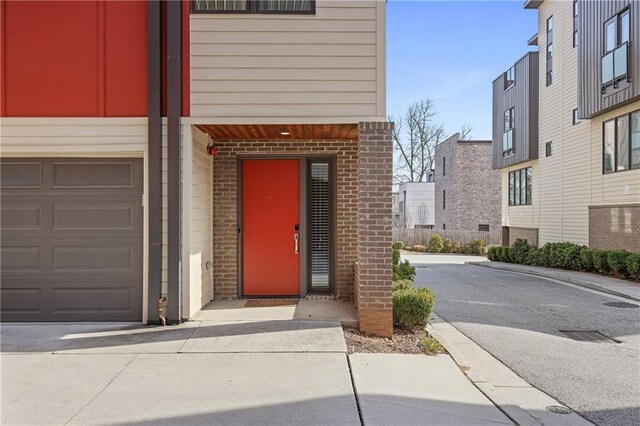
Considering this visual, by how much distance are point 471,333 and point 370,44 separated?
468 centimetres

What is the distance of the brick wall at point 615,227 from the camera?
15297 mm

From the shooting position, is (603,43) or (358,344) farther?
(603,43)

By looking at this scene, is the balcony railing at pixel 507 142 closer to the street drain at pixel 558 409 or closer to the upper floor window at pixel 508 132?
the upper floor window at pixel 508 132

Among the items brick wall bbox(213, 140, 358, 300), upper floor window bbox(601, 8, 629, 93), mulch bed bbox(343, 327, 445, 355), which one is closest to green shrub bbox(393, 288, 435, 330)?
mulch bed bbox(343, 327, 445, 355)

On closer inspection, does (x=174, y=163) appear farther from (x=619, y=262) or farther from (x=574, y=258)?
(x=574, y=258)

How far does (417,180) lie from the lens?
46.5 m

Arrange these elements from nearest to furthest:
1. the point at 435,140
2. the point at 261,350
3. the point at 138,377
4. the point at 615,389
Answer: the point at 138,377, the point at 615,389, the point at 261,350, the point at 435,140

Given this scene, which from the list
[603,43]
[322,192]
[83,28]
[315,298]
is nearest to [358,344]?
[315,298]

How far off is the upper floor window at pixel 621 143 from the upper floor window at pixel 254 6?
1342cm

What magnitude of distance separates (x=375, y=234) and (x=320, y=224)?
198 centimetres

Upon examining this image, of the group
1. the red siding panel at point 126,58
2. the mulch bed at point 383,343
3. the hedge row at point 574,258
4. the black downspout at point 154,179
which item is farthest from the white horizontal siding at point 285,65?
the hedge row at point 574,258

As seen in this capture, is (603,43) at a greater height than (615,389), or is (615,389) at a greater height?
(603,43)

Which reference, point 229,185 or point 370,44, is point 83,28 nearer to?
point 229,185

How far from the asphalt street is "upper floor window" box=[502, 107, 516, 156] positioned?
14.3m
